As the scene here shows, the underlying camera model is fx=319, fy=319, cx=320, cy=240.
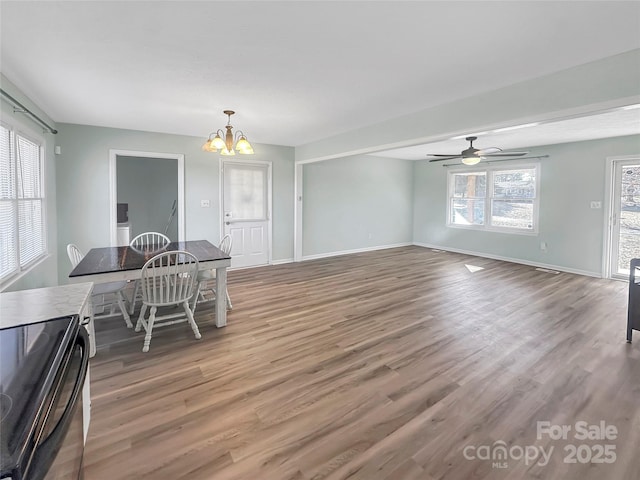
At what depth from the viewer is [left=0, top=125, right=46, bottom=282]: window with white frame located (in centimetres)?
281

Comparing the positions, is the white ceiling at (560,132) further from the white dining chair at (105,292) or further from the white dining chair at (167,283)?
the white dining chair at (105,292)

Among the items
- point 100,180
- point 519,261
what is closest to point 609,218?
point 519,261

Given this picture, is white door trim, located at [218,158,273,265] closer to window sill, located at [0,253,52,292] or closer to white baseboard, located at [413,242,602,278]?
window sill, located at [0,253,52,292]

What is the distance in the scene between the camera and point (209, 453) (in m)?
1.74

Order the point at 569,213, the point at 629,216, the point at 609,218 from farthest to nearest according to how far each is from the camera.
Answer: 1. the point at 569,213
2. the point at 609,218
3. the point at 629,216

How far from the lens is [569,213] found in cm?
594

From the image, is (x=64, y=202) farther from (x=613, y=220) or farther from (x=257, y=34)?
(x=613, y=220)

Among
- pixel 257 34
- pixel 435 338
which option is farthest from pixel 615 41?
pixel 435 338

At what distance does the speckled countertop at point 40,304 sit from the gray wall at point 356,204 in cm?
534

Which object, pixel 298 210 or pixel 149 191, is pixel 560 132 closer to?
pixel 298 210

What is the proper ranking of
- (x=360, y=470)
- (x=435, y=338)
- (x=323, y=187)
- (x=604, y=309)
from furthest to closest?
(x=323, y=187), (x=604, y=309), (x=435, y=338), (x=360, y=470)

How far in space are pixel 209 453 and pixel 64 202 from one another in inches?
181

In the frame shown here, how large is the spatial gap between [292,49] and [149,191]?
6440 millimetres

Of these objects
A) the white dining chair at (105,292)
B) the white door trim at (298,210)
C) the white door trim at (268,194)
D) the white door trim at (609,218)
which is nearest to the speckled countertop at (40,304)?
the white dining chair at (105,292)
